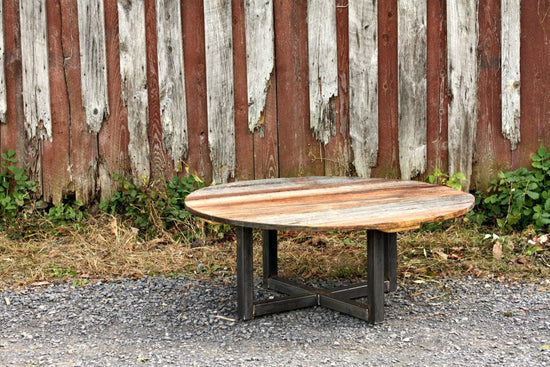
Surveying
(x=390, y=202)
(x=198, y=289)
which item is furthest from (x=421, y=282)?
(x=198, y=289)

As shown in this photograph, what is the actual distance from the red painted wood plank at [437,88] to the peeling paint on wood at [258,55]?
1.11m

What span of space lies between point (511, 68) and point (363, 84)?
1.02 meters

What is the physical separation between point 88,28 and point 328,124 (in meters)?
1.83

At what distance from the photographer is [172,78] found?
234 inches

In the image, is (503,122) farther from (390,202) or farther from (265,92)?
(390,202)

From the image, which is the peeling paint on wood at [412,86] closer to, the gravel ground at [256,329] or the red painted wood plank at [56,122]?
the gravel ground at [256,329]

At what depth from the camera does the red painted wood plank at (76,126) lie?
5941mm

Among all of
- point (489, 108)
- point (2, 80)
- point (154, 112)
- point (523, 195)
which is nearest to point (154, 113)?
point (154, 112)

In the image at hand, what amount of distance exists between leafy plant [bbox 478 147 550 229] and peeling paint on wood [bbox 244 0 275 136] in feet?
5.65

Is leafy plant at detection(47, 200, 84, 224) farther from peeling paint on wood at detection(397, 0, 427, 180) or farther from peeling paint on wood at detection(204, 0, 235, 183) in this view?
peeling paint on wood at detection(397, 0, 427, 180)

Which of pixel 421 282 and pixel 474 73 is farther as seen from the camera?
pixel 474 73

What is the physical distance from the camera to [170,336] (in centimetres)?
393

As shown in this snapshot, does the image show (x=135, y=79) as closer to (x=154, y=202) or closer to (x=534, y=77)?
(x=154, y=202)

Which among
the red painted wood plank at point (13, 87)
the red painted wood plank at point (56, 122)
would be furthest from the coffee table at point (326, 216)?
the red painted wood plank at point (13, 87)
